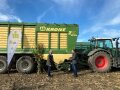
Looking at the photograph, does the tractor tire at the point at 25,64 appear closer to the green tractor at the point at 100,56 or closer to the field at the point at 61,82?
the field at the point at 61,82

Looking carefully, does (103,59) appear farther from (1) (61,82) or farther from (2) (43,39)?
(1) (61,82)

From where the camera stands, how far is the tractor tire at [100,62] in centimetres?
1909

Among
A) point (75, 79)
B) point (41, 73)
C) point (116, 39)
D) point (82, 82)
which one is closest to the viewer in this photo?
point (82, 82)

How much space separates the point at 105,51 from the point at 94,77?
3174 mm

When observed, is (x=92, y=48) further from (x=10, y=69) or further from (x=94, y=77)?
(x=10, y=69)

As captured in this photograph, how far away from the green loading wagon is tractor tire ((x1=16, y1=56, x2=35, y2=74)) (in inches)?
8.1

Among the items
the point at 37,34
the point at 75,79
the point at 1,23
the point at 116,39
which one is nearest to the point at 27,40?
the point at 37,34

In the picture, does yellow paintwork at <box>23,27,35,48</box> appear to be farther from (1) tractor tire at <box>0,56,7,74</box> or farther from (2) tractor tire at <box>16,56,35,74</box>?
(1) tractor tire at <box>0,56,7,74</box>

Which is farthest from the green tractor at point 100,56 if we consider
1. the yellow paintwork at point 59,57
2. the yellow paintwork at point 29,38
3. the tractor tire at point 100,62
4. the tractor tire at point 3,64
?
the tractor tire at point 3,64

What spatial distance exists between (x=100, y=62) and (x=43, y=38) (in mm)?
4090

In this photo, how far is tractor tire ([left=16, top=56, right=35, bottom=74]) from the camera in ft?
61.0

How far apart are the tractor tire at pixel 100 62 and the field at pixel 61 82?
3.34 ft

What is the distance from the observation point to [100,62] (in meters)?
19.3

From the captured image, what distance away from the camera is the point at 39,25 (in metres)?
19.1
